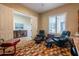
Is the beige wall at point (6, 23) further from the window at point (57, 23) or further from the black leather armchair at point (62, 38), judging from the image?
the black leather armchair at point (62, 38)

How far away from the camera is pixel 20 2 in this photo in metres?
2.15

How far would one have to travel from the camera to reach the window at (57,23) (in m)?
2.21

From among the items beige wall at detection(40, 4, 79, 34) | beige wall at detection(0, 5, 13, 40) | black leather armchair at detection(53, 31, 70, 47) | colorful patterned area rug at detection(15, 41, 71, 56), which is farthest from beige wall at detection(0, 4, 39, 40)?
black leather armchair at detection(53, 31, 70, 47)

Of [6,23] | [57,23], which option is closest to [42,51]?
[57,23]

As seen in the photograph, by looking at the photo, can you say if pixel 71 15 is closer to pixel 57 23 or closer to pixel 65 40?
pixel 57 23

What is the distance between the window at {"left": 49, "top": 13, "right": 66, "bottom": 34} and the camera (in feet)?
7.23

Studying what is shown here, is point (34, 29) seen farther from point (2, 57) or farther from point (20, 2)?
point (2, 57)

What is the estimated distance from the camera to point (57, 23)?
228 cm

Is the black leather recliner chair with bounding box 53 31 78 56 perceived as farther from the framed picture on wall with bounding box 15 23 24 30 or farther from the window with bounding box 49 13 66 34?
the framed picture on wall with bounding box 15 23 24 30

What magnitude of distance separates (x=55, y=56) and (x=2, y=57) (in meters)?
1.06

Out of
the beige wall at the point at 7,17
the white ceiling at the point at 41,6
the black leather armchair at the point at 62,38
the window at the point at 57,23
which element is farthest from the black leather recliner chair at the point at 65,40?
the beige wall at the point at 7,17

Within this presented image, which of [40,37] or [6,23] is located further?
[40,37]

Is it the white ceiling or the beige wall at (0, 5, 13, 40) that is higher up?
the white ceiling

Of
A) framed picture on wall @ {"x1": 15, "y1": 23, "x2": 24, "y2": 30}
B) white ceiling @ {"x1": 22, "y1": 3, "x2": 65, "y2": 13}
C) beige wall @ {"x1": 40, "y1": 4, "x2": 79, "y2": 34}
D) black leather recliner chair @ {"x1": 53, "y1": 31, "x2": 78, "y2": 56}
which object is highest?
white ceiling @ {"x1": 22, "y1": 3, "x2": 65, "y2": 13}
